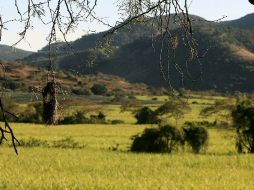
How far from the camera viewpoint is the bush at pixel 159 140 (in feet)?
121

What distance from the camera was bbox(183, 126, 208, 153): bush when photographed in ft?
123

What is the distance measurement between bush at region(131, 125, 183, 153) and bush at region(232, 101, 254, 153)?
4.26 m

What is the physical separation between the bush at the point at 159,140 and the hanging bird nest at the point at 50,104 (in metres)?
33.5

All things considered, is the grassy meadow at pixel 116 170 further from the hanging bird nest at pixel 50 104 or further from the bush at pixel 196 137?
the hanging bird nest at pixel 50 104

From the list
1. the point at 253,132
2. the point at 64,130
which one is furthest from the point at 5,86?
the point at 64,130

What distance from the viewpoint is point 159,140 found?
3762 cm

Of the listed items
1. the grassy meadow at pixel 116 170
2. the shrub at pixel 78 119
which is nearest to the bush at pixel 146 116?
the shrub at pixel 78 119

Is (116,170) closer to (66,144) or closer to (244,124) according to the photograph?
(244,124)

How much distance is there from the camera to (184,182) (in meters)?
22.6

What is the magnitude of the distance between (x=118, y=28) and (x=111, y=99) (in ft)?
354

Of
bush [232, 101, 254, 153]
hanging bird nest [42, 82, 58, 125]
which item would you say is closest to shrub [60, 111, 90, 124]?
bush [232, 101, 254, 153]

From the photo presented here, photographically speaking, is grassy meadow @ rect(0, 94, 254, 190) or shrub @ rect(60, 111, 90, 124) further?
shrub @ rect(60, 111, 90, 124)

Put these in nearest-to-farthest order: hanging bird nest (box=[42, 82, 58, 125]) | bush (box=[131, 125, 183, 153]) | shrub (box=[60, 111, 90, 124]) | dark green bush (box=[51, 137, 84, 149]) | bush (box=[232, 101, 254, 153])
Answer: hanging bird nest (box=[42, 82, 58, 125]) < bush (box=[131, 125, 183, 153]) < bush (box=[232, 101, 254, 153]) < dark green bush (box=[51, 137, 84, 149]) < shrub (box=[60, 111, 90, 124])

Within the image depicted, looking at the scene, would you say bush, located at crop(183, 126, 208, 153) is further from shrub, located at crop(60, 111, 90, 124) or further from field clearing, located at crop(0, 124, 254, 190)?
shrub, located at crop(60, 111, 90, 124)
